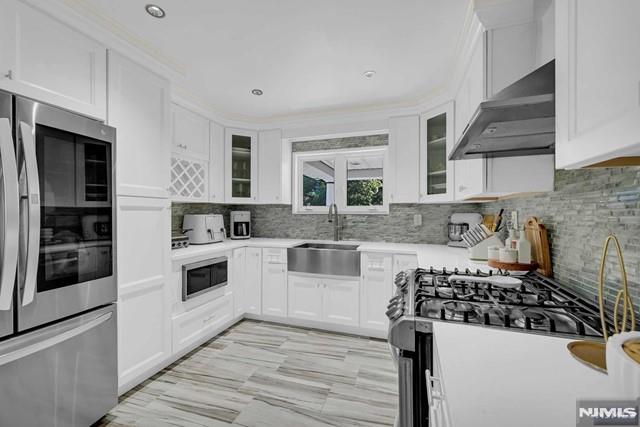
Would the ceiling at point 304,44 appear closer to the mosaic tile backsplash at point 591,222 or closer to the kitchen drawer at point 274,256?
the mosaic tile backsplash at point 591,222

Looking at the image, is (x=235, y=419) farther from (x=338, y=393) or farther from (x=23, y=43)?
(x=23, y=43)

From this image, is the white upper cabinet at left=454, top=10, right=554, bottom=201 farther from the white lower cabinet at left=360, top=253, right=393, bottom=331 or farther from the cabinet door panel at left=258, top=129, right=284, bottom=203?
the cabinet door panel at left=258, top=129, right=284, bottom=203

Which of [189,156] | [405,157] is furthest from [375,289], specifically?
[189,156]

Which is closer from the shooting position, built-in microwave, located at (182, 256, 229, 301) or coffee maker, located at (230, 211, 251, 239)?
built-in microwave, located at (182, 256, 229, 301)

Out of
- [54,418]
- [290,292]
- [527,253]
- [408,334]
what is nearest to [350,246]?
[290,292]

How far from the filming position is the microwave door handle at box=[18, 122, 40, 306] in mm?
1258

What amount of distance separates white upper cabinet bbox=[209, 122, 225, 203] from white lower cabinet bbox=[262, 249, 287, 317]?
2.79 feet

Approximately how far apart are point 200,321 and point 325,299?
3.97 feet

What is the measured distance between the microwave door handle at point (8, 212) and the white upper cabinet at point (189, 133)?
1.57 m

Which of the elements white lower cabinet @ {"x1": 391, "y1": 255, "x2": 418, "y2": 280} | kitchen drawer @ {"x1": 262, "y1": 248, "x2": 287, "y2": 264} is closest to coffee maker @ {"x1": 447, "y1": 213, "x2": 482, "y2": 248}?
white lower cabinet @ {"x1": 391, "y1": 255, "x2": 418, "y2": 280}

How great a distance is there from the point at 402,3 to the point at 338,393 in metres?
2.50

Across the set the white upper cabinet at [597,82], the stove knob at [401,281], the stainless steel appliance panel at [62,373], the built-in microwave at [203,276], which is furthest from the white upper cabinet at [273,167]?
the white upper cabinet at [597,82]

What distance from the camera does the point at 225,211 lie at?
3.95 meters

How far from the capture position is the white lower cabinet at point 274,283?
318cm
